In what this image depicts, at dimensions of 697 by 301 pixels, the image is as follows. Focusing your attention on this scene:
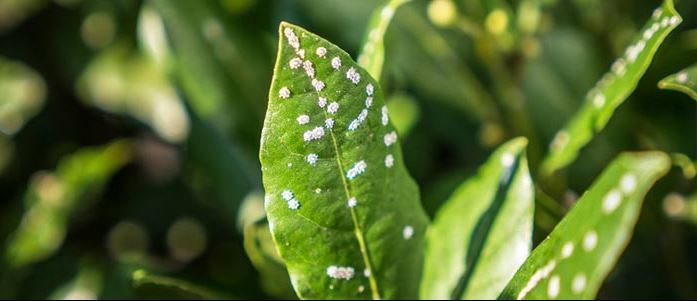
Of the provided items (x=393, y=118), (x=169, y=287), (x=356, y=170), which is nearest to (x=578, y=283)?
(x=356, y=170)

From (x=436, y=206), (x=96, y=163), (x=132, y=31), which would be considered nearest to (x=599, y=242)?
(x=436, y=206)

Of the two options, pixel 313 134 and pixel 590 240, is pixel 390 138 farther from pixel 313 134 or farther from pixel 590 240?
pixel 590 240

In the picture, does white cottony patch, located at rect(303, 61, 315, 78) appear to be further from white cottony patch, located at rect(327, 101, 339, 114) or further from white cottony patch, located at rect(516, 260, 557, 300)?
white cottony patch, located at rect(516, 260, 557, 300)

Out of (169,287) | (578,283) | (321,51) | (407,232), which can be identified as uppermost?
(321,51)

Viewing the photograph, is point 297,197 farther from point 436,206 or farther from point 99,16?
Answer: point 99,16

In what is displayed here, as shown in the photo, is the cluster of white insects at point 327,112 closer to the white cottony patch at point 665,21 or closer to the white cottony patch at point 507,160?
the white cottony patch at point 507,160

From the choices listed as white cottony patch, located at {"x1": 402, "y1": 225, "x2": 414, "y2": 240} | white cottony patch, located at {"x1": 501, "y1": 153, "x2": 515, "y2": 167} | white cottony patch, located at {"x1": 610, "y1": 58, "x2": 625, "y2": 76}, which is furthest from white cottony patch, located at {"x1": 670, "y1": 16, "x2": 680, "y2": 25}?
white cottony patch, located at {"x1": 402, "y1": 225, "x2": 414, "y2": 240}

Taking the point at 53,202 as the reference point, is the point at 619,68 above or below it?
above

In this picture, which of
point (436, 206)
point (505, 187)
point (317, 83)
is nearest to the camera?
point (317, 83)
